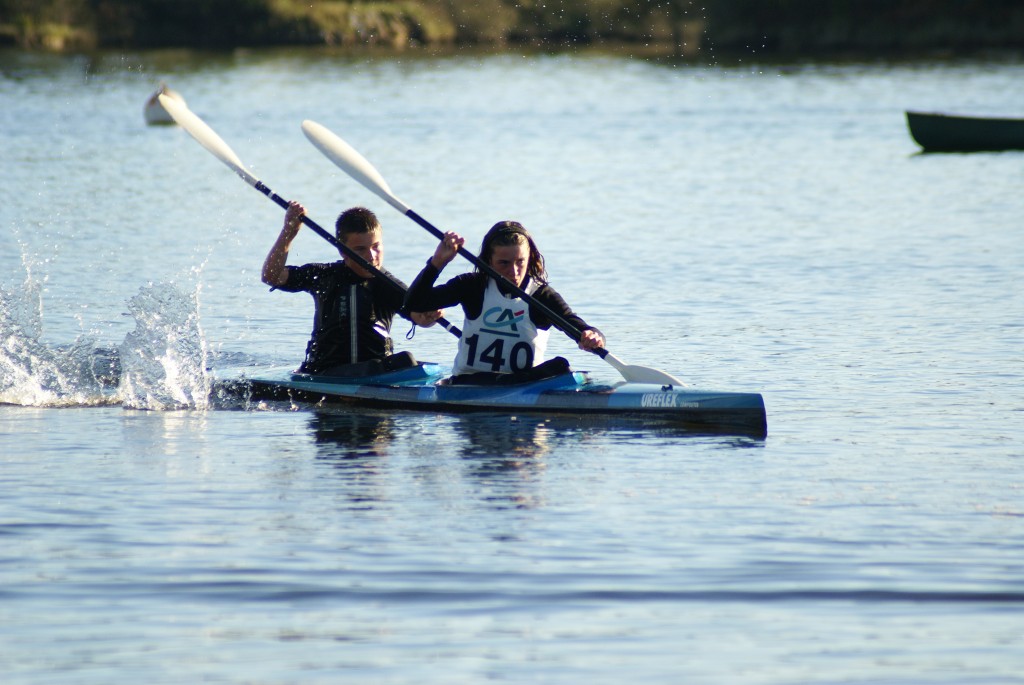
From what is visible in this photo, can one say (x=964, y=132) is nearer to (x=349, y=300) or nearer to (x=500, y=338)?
(x=500, y=338)

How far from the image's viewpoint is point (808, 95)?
4600 centimetres

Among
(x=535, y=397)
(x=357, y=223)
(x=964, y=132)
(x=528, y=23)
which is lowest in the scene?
(x=535, y=397)

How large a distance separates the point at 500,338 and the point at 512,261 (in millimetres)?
517

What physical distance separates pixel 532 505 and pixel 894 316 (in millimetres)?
7170

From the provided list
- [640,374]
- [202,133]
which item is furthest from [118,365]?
[640,374]

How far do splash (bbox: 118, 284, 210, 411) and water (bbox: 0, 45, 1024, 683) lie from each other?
0.08ft

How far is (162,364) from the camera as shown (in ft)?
37.2

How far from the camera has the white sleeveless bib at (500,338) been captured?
9.95m

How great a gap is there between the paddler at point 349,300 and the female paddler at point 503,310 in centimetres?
25

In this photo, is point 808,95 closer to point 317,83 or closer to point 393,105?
point 393,105

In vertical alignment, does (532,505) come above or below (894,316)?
below

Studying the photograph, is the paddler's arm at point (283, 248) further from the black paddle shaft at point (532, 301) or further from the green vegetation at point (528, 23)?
the green vegetation at point (528, 23)

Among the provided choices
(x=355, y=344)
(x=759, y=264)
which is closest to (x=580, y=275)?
(x=759, y=264)

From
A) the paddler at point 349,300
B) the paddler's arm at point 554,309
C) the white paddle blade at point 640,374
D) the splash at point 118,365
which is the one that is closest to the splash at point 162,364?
the splash at point 118,365
